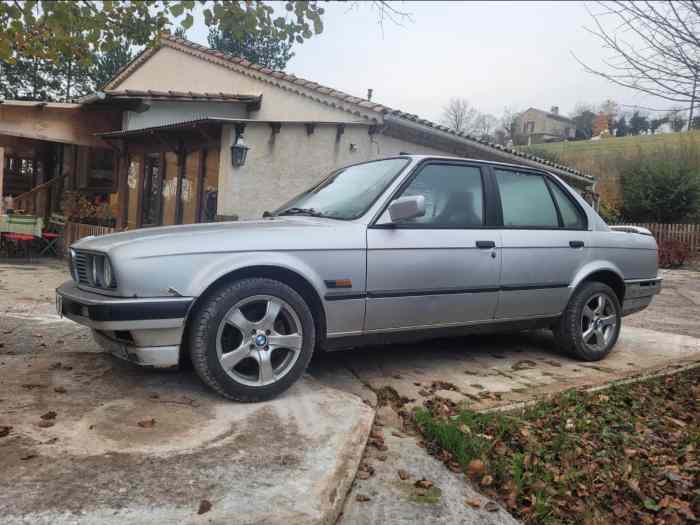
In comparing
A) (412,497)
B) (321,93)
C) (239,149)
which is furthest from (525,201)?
(321,93)

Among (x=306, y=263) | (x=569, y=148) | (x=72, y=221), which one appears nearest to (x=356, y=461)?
(x=306, y=263)

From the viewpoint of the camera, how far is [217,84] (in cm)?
1470

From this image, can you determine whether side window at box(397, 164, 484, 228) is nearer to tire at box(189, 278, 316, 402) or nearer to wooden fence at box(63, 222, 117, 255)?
tire at box(189, 278, 316, 402)

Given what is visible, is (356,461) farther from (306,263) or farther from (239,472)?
(306,263)

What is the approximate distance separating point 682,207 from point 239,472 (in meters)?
22.5

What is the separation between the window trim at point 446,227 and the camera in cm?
393

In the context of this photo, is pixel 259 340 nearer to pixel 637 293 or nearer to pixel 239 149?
pixel 637 293

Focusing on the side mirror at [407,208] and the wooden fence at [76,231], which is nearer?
the side mirror at [407,208]

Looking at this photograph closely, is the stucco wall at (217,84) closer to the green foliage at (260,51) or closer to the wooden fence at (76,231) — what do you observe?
the wooden fence at (76,231)

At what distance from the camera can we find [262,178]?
10.6m

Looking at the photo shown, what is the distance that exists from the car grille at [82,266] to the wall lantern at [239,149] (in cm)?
657

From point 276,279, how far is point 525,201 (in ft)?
7.94

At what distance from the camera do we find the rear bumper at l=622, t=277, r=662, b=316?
5371 mm

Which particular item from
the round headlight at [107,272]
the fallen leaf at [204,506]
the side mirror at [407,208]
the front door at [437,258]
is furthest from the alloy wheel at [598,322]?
the round headlight at [107,272]
